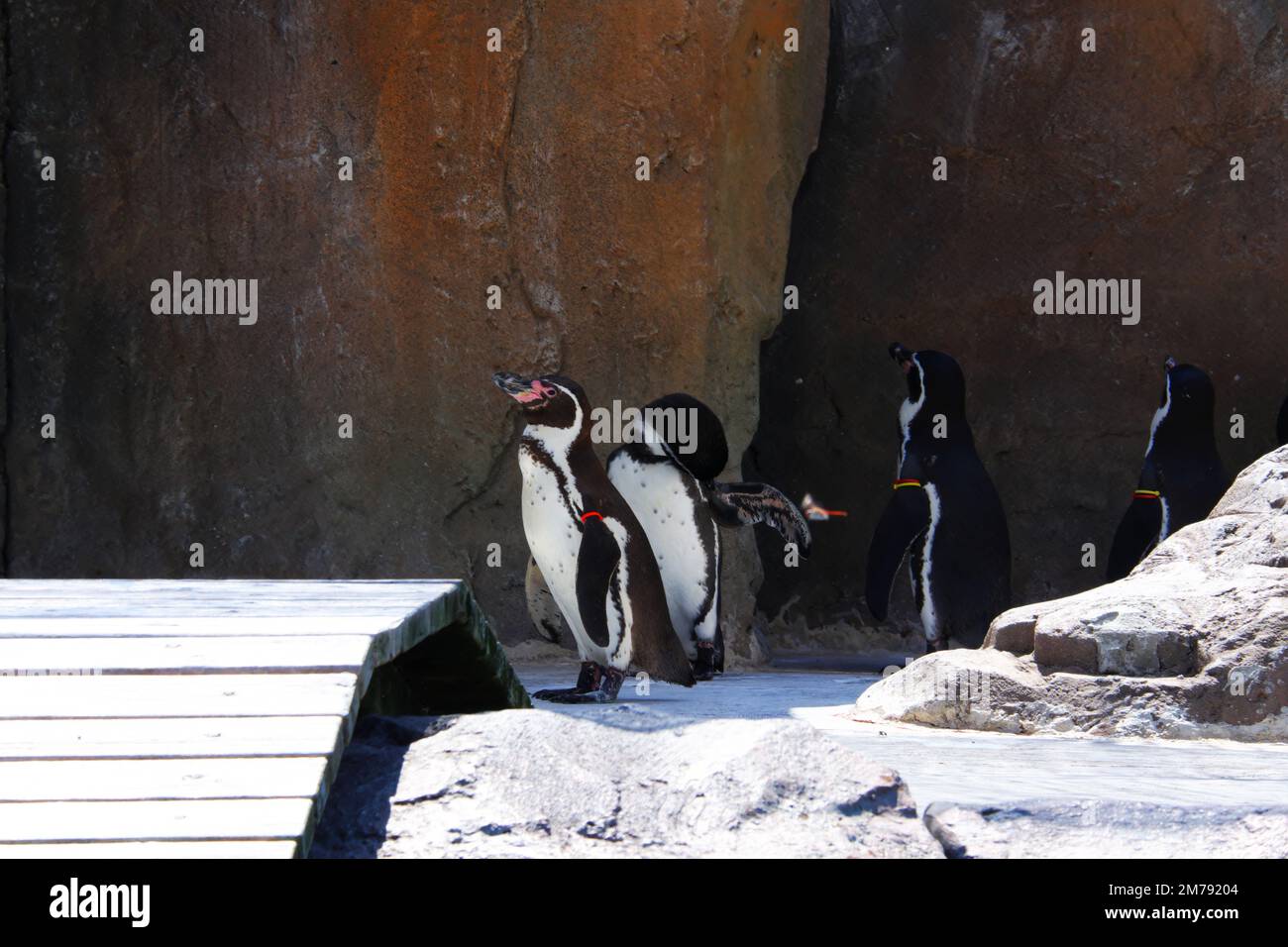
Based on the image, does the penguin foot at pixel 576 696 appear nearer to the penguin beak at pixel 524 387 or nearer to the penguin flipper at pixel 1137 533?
the penguin beak at pixel 524 387

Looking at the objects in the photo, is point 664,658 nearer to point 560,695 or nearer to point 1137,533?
point 560,695

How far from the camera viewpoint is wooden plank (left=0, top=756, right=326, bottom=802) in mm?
2125

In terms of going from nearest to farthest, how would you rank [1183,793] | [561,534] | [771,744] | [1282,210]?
[771,744], [1183,793], [561,534], [1282,210]

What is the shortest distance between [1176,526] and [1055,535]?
1.09m

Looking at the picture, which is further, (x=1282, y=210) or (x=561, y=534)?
(x=1282, y=210)

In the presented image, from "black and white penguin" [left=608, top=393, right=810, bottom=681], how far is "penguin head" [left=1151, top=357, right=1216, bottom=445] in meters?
1.94

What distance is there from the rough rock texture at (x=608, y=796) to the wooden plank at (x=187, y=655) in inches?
6.0

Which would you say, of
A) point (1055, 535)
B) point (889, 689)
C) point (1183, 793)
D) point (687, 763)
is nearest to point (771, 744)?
point (687, 763)

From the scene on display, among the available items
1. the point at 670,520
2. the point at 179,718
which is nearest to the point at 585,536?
the point at 670,520

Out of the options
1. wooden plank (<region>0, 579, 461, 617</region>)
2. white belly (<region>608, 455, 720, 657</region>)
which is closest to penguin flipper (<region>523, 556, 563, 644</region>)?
white belly (<region>608, 455, 720, 657</region>)

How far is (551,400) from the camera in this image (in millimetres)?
5324

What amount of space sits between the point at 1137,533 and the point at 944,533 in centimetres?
83
